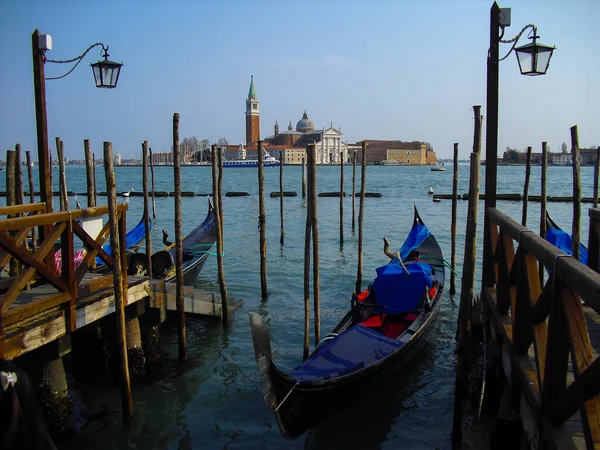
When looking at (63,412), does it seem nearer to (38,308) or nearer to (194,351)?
(38,308)

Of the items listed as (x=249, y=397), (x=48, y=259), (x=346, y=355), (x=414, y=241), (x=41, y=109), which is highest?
(x=41, y=109)

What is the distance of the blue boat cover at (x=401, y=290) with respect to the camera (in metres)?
5.02

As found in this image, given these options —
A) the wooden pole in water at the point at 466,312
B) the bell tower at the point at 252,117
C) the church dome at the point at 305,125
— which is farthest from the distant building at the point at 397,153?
the wooden pole in water at the point at 466,312

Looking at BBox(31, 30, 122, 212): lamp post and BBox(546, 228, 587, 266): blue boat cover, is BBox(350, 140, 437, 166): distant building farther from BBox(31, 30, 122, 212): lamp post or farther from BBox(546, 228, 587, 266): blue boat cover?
BBox(31, 30, 122, 212): lamp post

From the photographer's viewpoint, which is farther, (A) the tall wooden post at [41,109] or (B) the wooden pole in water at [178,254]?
(B) the wooden pole in water at [178,254]

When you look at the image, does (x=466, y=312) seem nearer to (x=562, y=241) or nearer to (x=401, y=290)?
(x=401, y=290)

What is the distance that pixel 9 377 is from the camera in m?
1.62

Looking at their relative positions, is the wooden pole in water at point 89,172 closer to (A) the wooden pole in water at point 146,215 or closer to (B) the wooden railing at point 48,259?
(A) the wooden pole in water at point 146,215

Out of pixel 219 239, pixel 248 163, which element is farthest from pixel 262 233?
pixel 248 163

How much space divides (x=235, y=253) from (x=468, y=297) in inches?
308

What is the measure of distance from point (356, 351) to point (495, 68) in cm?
224

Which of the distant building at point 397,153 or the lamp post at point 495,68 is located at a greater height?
the distant building at point 397,153

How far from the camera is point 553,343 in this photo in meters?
1.70

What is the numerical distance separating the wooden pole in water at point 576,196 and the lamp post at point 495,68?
136 centimetres
